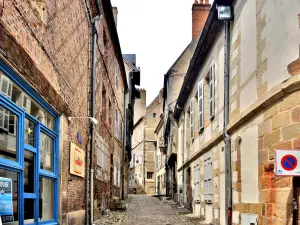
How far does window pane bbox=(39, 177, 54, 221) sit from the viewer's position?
7246 mm

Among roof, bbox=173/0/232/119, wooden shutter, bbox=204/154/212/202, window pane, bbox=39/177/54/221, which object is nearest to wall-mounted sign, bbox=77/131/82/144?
window pane, bbox=39/177/54/221

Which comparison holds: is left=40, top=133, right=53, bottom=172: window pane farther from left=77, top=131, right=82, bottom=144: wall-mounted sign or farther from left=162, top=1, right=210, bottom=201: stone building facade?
left=162, top=1, right=210, bottom=201: stone building facade

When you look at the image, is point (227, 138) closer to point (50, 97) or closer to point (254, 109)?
point (254, 109)

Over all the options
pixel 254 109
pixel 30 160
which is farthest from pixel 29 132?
pixel 254 109

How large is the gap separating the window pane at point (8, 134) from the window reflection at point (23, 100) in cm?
21

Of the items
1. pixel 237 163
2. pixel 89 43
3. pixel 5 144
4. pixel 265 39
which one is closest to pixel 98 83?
pixel 89 43

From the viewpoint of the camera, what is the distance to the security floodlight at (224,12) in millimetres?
10492

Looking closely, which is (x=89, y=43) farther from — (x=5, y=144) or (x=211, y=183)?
(x=5, y=144)

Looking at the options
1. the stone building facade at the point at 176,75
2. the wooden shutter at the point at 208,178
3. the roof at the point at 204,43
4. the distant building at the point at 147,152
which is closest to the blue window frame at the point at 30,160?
the roof at the point at 204,43

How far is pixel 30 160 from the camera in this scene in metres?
6.63

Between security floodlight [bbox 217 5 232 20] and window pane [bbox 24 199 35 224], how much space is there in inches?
239

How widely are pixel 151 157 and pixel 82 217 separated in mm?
41360

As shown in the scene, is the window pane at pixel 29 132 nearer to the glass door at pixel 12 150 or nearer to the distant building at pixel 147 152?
the glass door at pixel 12 150

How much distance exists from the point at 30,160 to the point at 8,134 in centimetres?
98
